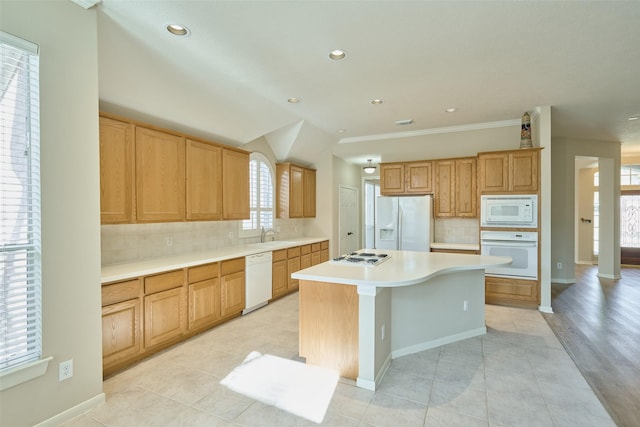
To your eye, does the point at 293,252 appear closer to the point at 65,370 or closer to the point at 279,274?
the point at 279,274

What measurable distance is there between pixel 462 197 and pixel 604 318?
2.39 meters

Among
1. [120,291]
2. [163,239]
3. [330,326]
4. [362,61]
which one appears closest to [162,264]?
[120,291]

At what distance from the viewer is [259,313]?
13.9 feet

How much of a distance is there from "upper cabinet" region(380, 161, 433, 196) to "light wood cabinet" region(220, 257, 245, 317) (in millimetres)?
3000

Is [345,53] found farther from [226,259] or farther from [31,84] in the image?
[226,259]

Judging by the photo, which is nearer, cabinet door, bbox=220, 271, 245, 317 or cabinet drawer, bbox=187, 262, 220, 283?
cabinet drawer, bbox=187, 262, 220, 283

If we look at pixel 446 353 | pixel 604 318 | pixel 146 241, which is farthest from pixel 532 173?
pixel 146 241

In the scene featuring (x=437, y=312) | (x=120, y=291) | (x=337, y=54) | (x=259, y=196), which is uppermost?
(x=337, y=54)

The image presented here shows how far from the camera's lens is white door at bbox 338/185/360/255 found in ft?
22.3

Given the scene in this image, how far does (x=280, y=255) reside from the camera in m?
4.82

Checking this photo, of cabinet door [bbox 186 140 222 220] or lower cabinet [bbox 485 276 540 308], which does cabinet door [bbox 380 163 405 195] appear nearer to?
lower cabinet [bbox 485 276 540 308]

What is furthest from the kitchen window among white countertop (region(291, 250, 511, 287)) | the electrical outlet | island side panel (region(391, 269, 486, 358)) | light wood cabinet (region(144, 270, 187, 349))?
island side panel (region(391, 269, 486, 358))

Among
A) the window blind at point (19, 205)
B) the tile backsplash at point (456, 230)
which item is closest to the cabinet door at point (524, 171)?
the tile backsplash at point (456, 230)

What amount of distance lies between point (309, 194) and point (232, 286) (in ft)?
9.57
